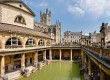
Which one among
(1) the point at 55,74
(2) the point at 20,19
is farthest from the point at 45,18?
(1) the point at 55,74

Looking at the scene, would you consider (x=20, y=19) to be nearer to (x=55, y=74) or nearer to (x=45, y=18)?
(x=55, y=74)

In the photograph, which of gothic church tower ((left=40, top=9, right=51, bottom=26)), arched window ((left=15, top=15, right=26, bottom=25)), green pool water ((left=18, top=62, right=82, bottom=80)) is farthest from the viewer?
gothic church tower ((left=40, top=9, right=51, bottom=26))

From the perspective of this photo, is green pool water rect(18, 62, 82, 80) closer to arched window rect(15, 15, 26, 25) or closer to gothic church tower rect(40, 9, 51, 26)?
arched window rect(15, 15, 26, 25)

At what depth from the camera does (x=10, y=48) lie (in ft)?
82.7

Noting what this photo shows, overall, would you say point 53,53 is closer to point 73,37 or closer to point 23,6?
point 23,6

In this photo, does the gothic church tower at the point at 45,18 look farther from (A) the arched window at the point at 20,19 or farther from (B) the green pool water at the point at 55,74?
(B) the green pool water at the point at 55,74

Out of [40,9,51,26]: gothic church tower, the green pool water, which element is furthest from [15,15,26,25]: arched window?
[40,9,51,26]: gothic church tower

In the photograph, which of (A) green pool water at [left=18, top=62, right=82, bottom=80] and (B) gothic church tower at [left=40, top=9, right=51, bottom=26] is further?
(B) gothic church tower at [left=40, top=9, right=51, bottom=26]

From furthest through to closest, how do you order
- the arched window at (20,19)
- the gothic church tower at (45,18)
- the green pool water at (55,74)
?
the gothic church tower at (45,18)
the arched window at (20,19)
the green pool water at (55,74)

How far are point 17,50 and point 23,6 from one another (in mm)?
15155

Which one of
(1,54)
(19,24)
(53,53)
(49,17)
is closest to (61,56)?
(53,53)

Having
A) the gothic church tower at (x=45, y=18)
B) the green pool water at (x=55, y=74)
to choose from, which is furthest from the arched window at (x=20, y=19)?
the gothic church tower at (x=45, y=18)

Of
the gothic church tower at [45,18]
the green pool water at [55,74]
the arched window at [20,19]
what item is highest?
the gothic church tower at [45,18]

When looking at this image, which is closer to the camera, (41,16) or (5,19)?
(5,19)
